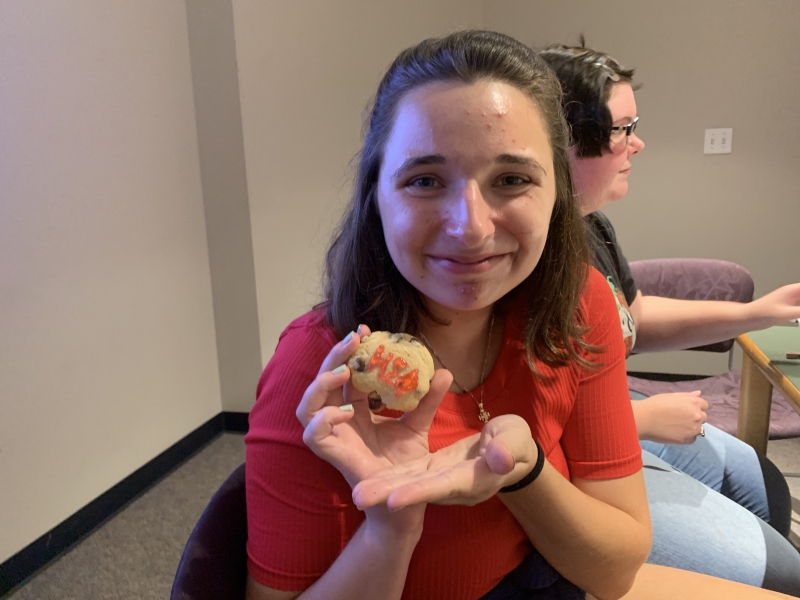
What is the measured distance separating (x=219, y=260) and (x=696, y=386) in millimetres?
2025

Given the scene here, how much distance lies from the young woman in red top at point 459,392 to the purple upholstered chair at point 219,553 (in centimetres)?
3

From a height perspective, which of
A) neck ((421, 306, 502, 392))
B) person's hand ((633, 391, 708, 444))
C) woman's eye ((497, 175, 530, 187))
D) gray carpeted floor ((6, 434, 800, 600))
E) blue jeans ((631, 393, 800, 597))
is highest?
woman's eye ((497, 175, 530, 187))

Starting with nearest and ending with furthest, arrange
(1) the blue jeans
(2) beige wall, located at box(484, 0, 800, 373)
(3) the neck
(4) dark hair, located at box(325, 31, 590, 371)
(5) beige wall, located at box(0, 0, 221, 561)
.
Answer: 1. (4) dark hair, located at box(325, 31, 590, 371)
2. (3) the neck
3. (1) the blue jeans
4. (5) beige wall, located at box(0, 0, 221, 561)
5. (2) beige wall, located at box(484, 0, 800, 373)

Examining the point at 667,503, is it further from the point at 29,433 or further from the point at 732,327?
the point at 29,433

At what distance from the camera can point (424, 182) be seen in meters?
0.78

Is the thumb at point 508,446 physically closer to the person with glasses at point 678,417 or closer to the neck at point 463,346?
the neck at point 463,346

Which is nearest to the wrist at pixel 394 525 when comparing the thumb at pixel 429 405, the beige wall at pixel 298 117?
the thumb at pixel 429 405

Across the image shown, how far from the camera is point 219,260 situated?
259 cm

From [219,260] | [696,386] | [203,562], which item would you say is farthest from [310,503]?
[219,260]

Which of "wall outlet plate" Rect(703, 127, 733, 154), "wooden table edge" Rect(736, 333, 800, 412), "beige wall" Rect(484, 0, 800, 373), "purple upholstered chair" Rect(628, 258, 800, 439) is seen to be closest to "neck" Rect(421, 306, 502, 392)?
"wooden table edge" Rect(736, 333, 800, 412)

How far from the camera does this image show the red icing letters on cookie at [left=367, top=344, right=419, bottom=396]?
0.70m

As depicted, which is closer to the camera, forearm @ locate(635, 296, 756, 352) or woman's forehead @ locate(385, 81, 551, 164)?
Result: woman's forehead @ locate(385, 81, 551, 164)

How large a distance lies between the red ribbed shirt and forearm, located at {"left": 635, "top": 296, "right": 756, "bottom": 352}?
2.35 feet

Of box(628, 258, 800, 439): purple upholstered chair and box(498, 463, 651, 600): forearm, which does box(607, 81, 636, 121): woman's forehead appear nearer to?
box(498, 463, 651, 600): forearm
